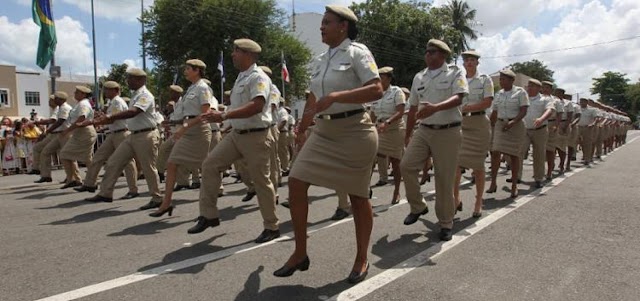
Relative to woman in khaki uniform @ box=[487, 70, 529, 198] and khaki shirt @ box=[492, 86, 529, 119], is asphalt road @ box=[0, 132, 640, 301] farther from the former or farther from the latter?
khaki shirt @ box=[492, 86, 529, 119]

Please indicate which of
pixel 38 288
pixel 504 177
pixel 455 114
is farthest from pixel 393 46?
pixel 38 288

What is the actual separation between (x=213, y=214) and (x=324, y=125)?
1.86 m

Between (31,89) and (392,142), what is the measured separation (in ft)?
189

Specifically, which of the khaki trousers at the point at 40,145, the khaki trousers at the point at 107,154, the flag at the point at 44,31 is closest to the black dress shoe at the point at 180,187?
the khaki trousers at the point at 107,154

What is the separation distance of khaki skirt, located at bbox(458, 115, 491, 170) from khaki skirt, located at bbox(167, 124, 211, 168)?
329 cm

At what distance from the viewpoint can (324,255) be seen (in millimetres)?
4504

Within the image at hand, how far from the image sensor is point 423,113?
4688mm

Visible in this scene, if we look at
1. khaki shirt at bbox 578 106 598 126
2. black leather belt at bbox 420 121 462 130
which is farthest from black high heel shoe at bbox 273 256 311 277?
khaki shirt at bbox 578 106 598 126

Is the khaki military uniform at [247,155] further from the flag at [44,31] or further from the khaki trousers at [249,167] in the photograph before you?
the flag at [44,31]

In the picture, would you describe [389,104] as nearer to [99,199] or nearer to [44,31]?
[99,199]

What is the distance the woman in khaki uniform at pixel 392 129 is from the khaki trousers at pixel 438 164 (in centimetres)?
178

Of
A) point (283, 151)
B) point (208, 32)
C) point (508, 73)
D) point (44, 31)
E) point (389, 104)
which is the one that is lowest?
point (283, 151)

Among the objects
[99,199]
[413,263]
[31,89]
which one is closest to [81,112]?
[99,199]

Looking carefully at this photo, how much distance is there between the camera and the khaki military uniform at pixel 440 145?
5234 mm
